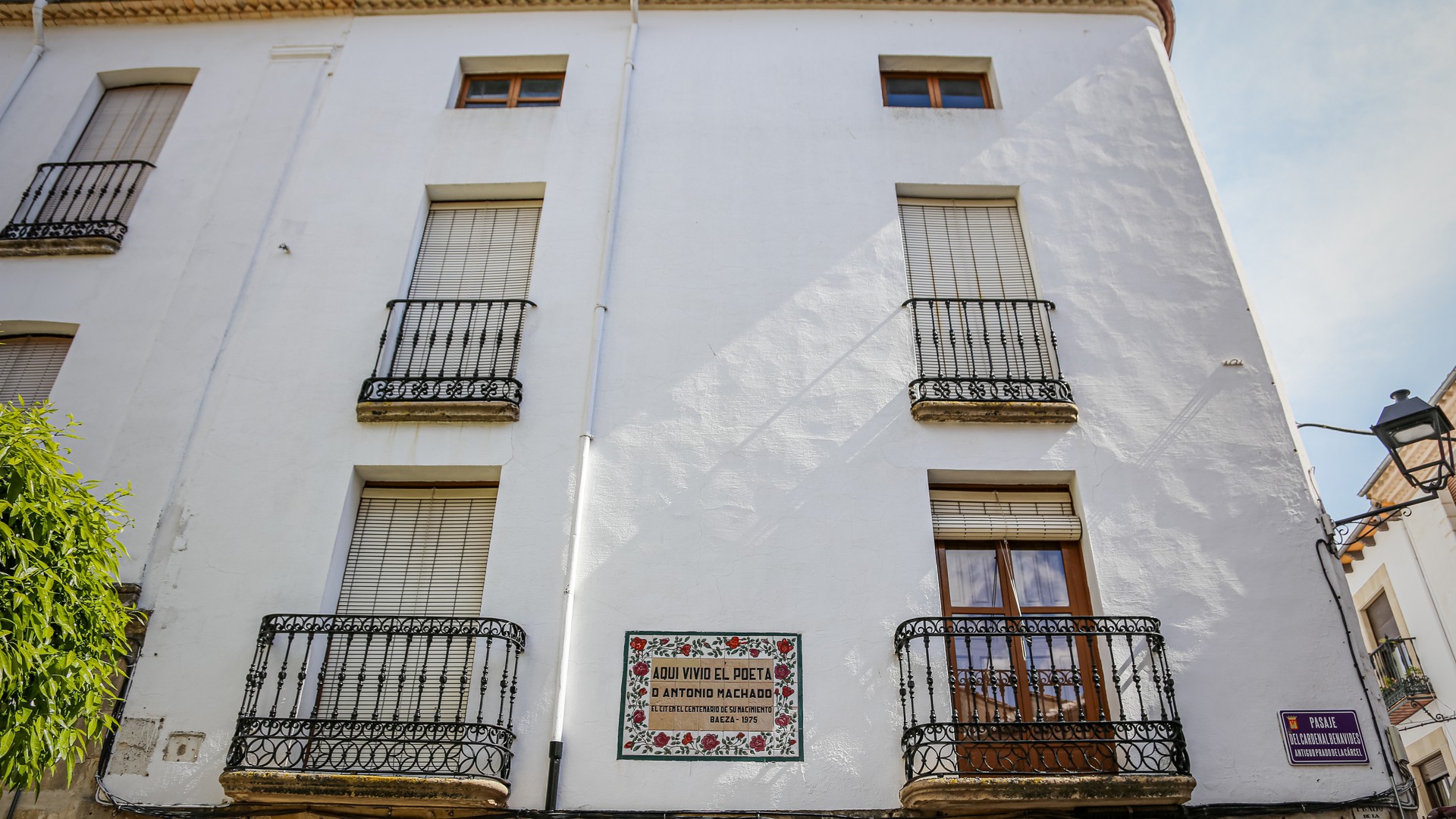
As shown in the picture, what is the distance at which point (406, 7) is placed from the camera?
36.8ft

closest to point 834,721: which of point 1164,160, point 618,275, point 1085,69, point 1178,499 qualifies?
point 1178,499

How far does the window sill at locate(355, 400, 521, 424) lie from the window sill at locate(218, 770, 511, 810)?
2828mm

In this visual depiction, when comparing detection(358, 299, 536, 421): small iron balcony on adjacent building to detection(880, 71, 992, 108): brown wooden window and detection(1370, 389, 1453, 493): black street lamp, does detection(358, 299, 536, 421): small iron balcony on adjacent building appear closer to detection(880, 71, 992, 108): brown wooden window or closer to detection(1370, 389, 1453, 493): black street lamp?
detection(880, 71, 992, 108): brown wooden window

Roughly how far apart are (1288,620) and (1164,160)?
14.9 feet

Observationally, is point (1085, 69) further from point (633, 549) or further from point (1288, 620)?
point (633, 549)

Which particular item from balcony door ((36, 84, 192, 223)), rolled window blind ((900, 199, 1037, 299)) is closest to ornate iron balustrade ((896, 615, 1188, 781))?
rolled window blind ((900, 199, 1037, 299))

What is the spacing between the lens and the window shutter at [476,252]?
9258mm

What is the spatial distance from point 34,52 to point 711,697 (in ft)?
34.0

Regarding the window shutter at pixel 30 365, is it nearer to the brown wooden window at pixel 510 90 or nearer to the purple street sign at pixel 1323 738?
the brown wooden window at pixel 510 90

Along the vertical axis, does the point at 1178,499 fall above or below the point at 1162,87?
below

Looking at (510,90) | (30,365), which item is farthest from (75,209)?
(510,90)

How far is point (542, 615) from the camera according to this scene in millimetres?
7348

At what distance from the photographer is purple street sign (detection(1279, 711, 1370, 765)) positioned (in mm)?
6824

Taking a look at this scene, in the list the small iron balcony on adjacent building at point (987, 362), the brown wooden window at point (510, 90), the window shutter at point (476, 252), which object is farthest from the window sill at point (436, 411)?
the brown wooden window at point (510, 90)
